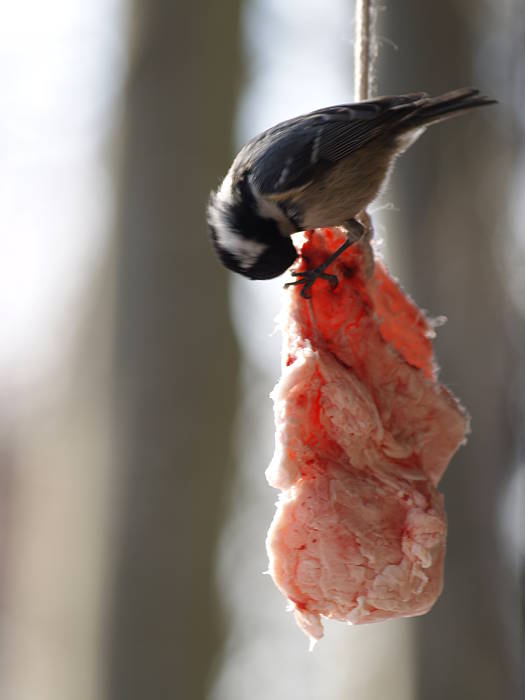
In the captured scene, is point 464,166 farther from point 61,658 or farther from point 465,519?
point 61,658

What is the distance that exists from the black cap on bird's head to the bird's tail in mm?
219

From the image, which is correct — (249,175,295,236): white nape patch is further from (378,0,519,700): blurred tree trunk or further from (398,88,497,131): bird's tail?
(378,0,519,700): blurred tree trunk

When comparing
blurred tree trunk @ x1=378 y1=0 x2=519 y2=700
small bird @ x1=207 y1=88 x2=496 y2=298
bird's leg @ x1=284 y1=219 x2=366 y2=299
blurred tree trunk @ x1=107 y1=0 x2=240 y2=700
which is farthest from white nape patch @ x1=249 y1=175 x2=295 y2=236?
blurred tree trunk @ x1=107 y1=0 x2=240 y2=700

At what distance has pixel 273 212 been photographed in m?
1.10

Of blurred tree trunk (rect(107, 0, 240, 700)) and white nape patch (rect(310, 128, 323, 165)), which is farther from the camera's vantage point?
blurred tree trunk (rect(107, 0, 240, 700))

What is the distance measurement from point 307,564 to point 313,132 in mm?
523

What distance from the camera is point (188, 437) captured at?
2250mm

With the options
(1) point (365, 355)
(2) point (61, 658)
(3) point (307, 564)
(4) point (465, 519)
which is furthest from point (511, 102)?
(2) point (61, 658)

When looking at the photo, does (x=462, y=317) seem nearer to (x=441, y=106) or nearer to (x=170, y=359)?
(x=170, y=359)

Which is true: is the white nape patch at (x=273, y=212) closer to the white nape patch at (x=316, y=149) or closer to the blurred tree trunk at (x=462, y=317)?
the white nape patch at (x=316, y=149)

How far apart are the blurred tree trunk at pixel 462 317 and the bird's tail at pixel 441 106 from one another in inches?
32.3

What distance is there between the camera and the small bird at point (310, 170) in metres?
1.04

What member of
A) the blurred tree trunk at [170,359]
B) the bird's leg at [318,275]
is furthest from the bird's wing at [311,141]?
the blurred tree trunk at [170,359]

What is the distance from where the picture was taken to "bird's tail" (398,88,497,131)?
1.01 meters
